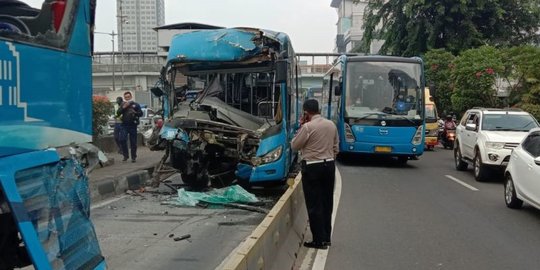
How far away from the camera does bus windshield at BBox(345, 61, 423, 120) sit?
16.3 meters

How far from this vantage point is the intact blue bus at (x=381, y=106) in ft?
52.7

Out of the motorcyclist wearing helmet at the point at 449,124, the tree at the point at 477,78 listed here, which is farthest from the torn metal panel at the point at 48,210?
the tree at the point at 477,78

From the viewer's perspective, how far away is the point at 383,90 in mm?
16438

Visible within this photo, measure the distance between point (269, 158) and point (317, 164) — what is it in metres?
3.40

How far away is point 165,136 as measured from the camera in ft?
33.4

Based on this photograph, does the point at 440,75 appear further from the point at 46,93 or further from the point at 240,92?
the point at 46,93

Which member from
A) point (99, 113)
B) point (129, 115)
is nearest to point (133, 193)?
point (129, 115)

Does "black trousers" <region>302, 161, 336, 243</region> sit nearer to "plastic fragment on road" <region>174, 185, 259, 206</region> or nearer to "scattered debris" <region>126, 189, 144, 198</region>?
"plastic fragment on road" <region>174, 185, 259, 206</region>

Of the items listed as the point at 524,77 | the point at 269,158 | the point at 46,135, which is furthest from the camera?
the point at 524,77

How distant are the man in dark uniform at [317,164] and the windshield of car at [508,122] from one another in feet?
28.9

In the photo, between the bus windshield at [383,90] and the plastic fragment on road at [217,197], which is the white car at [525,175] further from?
the bus windshield at [383,90]

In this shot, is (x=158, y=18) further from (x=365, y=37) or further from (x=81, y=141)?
(x=81, y=141)

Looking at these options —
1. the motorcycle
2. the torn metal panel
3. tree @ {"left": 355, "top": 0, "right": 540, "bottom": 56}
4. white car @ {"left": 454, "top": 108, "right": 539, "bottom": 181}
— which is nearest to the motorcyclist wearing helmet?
the motorcycle

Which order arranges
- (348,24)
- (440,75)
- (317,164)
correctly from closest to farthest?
(317,164)
(440,75)
(348,24)
